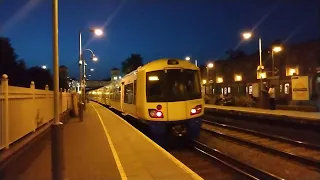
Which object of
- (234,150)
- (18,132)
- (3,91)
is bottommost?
(234,150)

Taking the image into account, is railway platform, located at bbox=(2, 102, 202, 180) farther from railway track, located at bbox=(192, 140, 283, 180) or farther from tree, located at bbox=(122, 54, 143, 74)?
tree, located at bbox=(122, 54, 143, 74)

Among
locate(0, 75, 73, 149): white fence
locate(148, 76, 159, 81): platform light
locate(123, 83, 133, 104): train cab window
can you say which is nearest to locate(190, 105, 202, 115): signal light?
locate(148, 76, 159, 81): platform light

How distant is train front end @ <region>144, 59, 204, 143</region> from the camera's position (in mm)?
15484

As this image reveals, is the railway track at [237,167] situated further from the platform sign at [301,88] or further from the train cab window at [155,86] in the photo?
the platform sign at [301,88]

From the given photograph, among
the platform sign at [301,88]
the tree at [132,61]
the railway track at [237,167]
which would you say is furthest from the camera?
the tree at [132,61]

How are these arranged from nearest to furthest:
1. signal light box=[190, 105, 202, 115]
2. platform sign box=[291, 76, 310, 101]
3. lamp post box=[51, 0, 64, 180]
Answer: lamp post box=[51, 0, 64, 180] → signal light box=[190, 105, 202, 115] → platform sign box=[291, 76, 310, 101]

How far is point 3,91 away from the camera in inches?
329

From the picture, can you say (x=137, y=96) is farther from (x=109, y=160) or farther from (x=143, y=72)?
(x=109, y=160)

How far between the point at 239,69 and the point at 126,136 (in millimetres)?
52895

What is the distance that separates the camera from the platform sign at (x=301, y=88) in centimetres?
2525

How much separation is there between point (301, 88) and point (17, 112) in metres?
20.2

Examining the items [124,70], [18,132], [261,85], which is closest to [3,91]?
[18,132]

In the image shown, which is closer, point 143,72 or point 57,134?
point 57,134

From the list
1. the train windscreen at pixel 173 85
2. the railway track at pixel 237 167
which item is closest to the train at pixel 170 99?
the train windscreen at pixel 173 85
